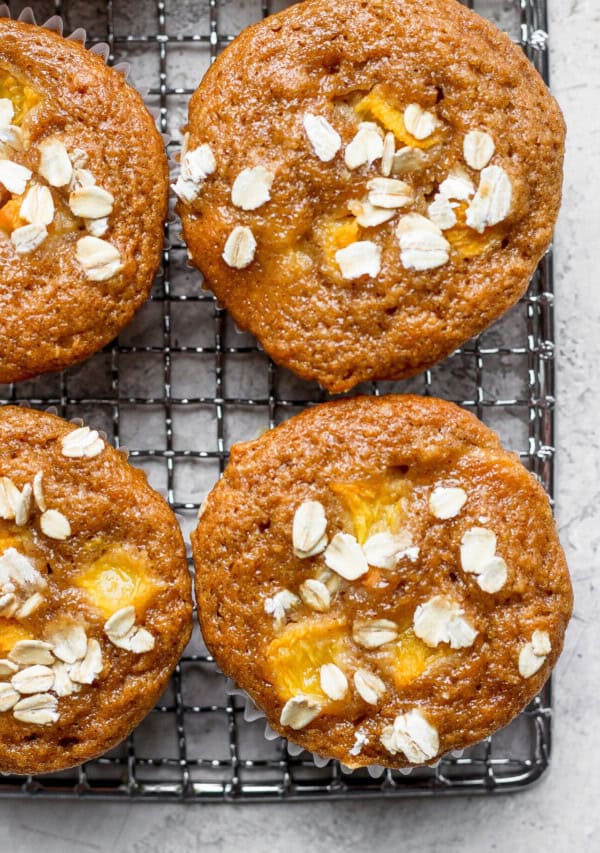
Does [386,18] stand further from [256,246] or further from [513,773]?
[513,773]

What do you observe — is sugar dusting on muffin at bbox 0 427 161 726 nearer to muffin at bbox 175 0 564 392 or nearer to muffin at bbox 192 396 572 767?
muffin at bbox 192 396 572 767

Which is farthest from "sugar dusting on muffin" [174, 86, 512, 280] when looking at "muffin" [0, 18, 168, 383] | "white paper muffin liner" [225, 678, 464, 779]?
"white paper muffin liner" [225, 678, 464, 779]

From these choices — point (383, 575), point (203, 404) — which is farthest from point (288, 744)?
point (203, 404)

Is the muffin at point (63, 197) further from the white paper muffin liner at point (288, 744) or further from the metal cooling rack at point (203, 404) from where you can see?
the white paper muffin liner at point (288, 744)

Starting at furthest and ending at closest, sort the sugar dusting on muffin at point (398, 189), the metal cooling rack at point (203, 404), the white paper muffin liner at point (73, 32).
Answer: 1. the metal cooling rack at point (203, 404)
2. the white paper muffin liner at point (73, 32)
3. the sugar dusting on muffin at point (398, 189)

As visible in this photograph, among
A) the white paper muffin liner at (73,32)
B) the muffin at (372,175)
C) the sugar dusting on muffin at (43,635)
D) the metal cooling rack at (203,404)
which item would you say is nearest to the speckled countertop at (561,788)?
the metal cooling rack at (203,404)

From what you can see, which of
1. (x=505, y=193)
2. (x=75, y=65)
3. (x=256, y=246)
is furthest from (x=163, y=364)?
(x=505, y=193)
